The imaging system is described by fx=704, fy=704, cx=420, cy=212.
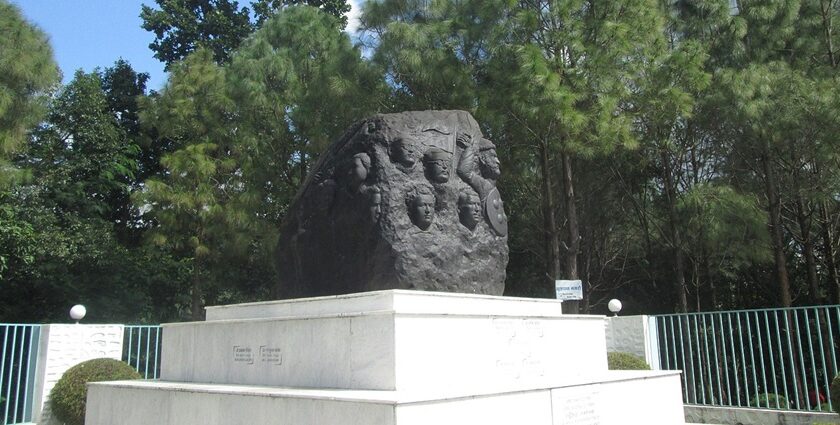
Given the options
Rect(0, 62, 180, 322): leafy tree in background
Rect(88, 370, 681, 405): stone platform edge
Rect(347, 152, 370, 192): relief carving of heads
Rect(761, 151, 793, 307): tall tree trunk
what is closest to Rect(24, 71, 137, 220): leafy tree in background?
Rect(0, 62, 180, 322): leafy tree in background

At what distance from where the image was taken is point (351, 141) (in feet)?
22.6

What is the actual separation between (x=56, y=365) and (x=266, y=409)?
5.62 metres

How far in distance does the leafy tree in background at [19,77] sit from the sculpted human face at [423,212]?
8.79 m

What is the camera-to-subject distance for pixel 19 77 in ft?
39.6

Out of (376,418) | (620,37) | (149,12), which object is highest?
(149,12)

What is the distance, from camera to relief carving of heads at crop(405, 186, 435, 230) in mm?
6461

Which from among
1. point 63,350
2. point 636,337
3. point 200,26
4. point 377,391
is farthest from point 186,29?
point 377,391

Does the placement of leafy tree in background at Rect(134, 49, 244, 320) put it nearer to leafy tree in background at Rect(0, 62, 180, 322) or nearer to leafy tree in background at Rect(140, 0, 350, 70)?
leafy tree in background at Rect(0, 62, 180, 322)

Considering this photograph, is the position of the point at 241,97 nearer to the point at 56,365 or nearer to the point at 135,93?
the point at 135,93

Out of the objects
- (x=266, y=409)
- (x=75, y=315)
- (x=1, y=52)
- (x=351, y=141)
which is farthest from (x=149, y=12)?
(x=266, y=409)

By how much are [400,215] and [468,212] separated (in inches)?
29.6

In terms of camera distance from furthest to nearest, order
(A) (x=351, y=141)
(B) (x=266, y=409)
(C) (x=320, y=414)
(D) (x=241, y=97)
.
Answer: (D) (x=241, y=97) → (A) (x=351, y=141) → (B) (x=266, y=409) → (C) (x=320, y=414)

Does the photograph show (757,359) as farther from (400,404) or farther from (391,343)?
(400,404)

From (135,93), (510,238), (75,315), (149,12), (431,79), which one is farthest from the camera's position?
(149,12)
